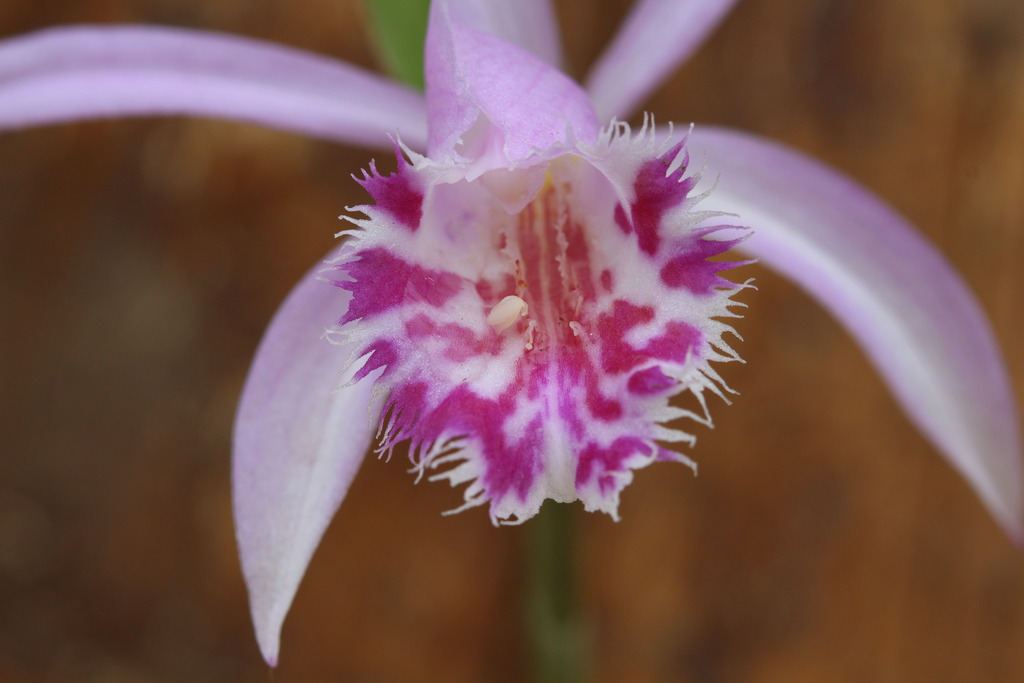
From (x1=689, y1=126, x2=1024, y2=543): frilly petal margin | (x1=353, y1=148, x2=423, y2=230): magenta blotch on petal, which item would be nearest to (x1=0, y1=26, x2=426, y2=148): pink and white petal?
(x1=353, y1=148, x2=423, y2=230): magenta blotch on petal

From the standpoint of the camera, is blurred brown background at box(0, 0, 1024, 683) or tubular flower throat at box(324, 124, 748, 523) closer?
tubular flower throat at box(324, 124, 748, 523)

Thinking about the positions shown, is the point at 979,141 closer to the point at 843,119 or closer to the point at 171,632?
the point at 843,119

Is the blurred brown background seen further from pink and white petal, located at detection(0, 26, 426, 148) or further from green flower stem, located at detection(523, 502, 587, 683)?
pink and white petal, located at detection(0, 26, 426, 148)

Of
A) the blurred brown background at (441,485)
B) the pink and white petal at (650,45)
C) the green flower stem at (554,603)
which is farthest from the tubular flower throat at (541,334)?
the blurred brown background at (441,485)

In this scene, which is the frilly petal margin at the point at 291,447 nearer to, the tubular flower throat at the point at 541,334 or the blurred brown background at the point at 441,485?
the tubular flower throat at the point at 541,334

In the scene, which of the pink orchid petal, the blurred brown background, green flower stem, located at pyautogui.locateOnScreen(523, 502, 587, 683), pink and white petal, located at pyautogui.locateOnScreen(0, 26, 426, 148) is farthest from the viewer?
the blurred brown background

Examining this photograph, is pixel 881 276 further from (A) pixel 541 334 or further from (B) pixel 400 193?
(B) pixel 400 193

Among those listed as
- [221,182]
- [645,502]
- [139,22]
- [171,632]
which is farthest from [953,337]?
[171,632]
